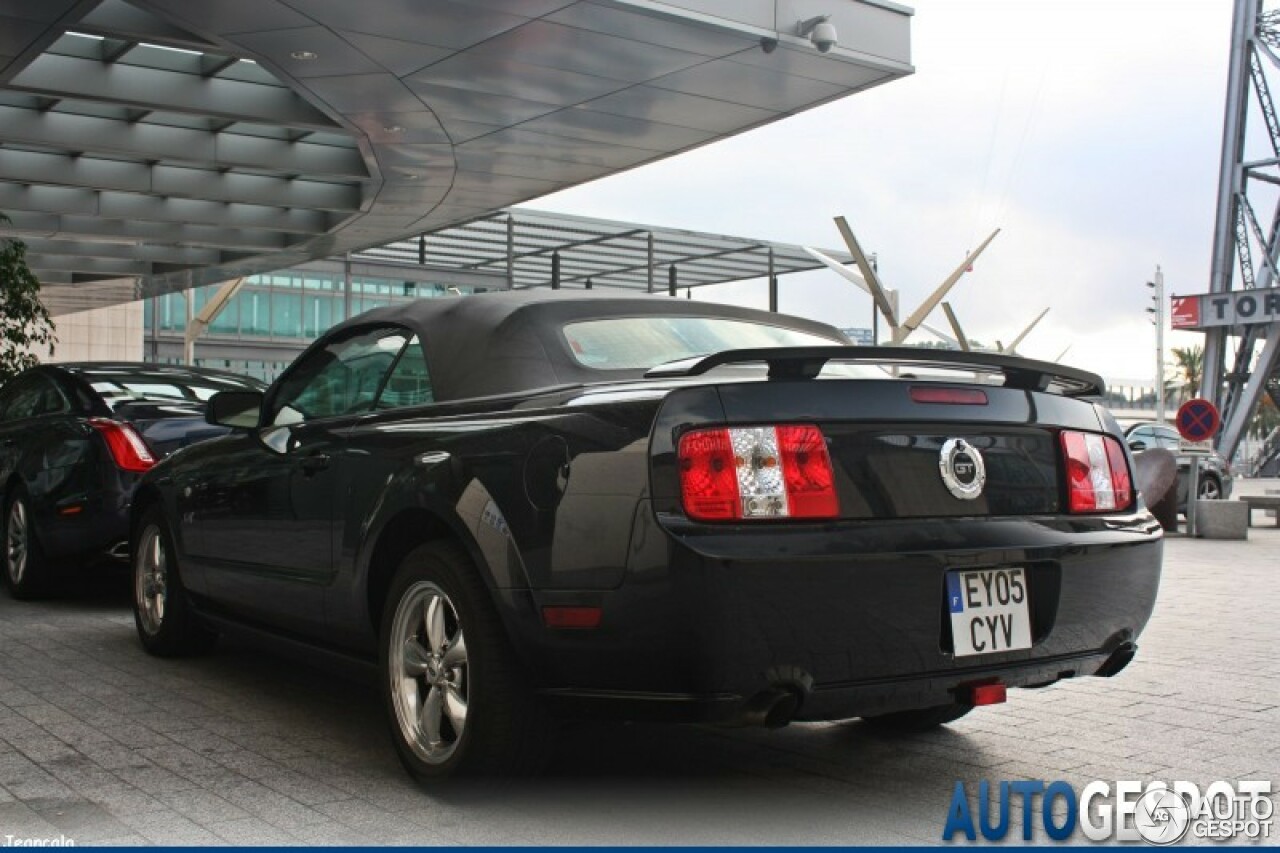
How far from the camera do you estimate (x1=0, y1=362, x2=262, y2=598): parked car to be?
7.47 metres

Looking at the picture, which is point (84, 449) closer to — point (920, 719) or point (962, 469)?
point (920, 719)

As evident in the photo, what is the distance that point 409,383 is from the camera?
4.44m

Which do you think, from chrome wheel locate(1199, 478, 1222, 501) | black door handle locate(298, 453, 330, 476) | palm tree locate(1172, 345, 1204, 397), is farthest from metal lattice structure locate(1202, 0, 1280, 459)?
palm tree locate(1172, 345, 1204, 397)

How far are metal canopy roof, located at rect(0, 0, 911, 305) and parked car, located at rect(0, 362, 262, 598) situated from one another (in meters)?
5.43

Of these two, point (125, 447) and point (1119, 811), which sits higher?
point (125, 447)

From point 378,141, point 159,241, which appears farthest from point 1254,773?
point 159,241

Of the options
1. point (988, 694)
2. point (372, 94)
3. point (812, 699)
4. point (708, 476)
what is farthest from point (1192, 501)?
point (708, 476)

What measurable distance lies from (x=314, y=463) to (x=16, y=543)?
457cm

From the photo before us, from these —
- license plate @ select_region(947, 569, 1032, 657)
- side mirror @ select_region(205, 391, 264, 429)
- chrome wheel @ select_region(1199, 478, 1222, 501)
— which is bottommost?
chrome wheel @ select_region(1199, 478, 1222, 501)

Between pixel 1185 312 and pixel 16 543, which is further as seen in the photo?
pixel 1185 312

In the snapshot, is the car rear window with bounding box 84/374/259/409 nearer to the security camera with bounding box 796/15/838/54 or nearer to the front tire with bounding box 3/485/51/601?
the front tire with bounding box 3/485/51/601

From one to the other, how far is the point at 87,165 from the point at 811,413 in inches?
750

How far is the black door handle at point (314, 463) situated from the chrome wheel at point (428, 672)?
30.6 inches

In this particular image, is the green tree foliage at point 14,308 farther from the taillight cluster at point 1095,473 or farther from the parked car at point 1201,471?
the parked car at point 1201,471
